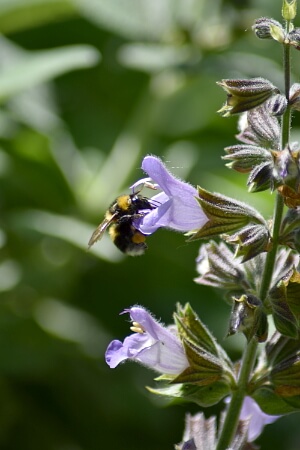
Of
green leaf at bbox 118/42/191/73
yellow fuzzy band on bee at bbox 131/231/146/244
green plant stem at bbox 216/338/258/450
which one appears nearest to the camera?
green plant stem at bbox 216/338/258/450

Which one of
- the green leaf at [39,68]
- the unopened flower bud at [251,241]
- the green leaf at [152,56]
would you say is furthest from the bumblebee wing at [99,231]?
the green leaf at [152,56]

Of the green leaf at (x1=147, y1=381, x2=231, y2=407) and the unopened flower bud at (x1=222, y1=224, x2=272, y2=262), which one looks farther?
the green leaf at (x1=147, y1=381, x2=231, y2=407)

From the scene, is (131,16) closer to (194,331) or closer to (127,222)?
(127,222)

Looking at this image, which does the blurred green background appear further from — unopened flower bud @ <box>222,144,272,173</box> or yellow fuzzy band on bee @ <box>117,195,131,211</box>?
unopened flower bud @ <box>222,144,272,173</box>

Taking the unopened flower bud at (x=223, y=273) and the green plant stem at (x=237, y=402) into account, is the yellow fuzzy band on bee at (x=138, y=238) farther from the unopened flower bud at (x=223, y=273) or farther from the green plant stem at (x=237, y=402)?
the green plant stem at (x=237, y=402)

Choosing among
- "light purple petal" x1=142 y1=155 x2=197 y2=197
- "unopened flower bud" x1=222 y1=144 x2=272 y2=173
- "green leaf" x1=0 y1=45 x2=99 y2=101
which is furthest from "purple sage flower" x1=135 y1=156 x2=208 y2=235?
"green leaf" x1=0 y1=45 x2=99 y2=101

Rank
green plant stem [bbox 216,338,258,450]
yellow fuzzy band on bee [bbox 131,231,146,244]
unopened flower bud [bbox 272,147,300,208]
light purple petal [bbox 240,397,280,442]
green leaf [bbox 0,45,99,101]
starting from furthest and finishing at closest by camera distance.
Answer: green leaf [bbox 0,45,99,101] < yellow fuzzy band on bee [bbox 131,231,146,244] < light purple petal [bbox 240,397,280,442] < green plant stem [bbox 216,338,258,450] < unopened flower bud [bbox 272,147,300,208]

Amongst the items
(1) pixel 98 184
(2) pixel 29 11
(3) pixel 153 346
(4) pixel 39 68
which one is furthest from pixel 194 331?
(2) pixel 29 11
